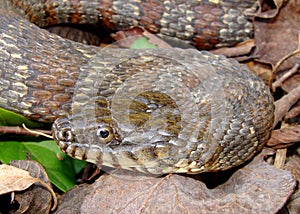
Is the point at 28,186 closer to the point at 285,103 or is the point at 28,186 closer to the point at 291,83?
the point at 285,103

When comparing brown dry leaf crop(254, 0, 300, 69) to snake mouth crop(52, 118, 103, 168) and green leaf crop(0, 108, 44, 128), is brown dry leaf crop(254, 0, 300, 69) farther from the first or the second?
green leaf crop(0, 108, 44, 128)

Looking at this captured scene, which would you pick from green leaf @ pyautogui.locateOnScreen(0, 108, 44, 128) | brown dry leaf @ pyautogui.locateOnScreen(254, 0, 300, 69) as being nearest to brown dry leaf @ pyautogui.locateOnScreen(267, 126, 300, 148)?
brown dry leaf @ pyautogui.locateOnScreen(254, 0, 300, 69)

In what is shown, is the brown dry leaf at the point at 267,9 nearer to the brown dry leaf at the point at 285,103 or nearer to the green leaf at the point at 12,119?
the brown dry leaf at the point at 285,103

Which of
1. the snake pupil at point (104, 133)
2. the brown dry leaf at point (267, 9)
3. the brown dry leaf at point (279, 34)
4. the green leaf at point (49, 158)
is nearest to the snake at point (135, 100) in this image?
the snake pupil at point (104, 133)

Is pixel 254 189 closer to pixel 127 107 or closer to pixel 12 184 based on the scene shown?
pixel 127 107

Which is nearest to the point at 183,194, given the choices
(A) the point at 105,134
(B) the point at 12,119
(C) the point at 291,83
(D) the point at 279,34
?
(A) the point at 105,134

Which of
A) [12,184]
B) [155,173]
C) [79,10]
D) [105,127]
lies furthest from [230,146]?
[79,10]
